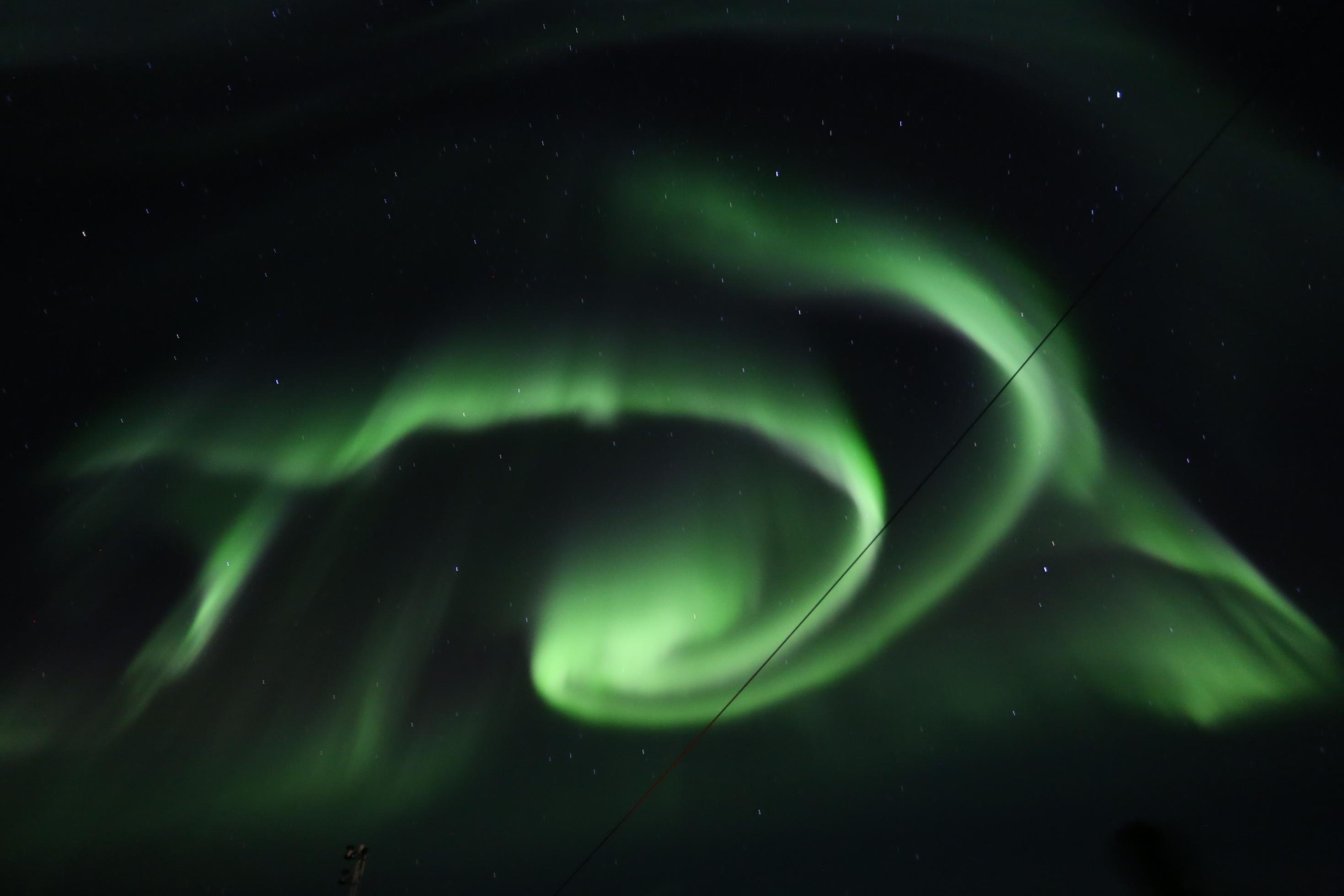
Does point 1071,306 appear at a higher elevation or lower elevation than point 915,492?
higher

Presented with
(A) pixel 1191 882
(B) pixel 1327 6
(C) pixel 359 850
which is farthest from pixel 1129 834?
(B) pixel 1327 6

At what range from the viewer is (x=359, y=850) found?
13.0 metres

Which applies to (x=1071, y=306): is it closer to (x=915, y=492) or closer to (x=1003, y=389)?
(x=1003, y=389)

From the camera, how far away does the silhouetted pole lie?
12422 millimetres

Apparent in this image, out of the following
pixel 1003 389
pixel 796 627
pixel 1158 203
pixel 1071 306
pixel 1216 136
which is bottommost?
pixel 796 627

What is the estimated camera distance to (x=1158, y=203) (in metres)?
5.91

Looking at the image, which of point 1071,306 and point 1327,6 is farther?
point 1071,306

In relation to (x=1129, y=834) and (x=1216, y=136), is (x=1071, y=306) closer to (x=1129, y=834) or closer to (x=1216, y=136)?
(x=1216, y=136)

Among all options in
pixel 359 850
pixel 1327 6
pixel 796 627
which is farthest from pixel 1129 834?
pixel 1327 6

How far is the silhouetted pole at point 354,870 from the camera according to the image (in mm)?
12422

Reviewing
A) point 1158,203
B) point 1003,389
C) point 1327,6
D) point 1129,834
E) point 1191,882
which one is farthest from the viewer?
point 1129,834

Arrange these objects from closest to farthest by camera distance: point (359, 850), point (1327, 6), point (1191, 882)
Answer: point (1327, 6) < point (359, 850) < point (1191, 882)

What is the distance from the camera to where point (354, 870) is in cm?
1268

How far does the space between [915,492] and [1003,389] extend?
1088 millimetres
